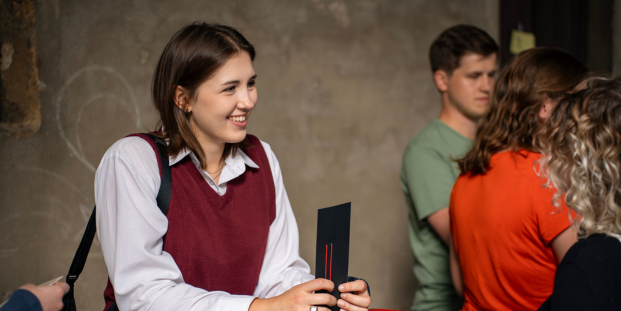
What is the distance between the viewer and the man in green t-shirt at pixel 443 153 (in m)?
1.79

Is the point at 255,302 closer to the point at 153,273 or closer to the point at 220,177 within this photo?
the point at 153,273

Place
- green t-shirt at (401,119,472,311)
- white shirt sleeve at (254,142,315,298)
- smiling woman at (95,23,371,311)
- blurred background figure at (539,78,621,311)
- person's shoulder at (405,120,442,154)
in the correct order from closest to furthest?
blurred background figure at (539,78,621,311)
smiling woman at (95,23,371,311)
white shirt sleeve at (254,142,315,298)
green t-shirt at (401,119,472,311)
person's shoulder at (405,120,442,154)

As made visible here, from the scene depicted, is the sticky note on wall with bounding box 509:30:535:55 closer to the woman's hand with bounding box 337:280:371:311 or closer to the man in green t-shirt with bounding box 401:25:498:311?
the man in green t-shirt with bounding box 401:25:498:311

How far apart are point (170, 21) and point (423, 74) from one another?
5.74 feet

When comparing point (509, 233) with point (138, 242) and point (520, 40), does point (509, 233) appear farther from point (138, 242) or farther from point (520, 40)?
point (520, 40)

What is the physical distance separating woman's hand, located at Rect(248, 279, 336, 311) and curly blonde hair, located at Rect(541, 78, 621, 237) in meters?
0.59

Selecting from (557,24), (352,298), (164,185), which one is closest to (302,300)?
(352,298)

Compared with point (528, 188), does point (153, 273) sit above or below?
below

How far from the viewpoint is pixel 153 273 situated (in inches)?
38.5

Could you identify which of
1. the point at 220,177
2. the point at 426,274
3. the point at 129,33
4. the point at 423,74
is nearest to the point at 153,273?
the point at 220,177

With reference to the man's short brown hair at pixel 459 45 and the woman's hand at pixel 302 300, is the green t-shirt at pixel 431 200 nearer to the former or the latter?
the man's short brown hair at pixel 459 45

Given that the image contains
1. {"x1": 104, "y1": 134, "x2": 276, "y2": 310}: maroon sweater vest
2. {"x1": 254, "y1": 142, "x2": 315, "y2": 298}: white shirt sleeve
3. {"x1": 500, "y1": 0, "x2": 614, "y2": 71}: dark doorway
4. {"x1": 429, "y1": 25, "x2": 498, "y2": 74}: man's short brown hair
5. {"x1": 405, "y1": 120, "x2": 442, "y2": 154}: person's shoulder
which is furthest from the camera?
{"x1": 500, "y1": 0, "x2": 614, "y2": 71}: dark doorway

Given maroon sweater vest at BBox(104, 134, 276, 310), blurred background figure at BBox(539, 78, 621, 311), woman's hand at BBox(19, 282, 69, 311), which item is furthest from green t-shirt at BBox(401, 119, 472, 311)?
woman's hand at BBox(19, 282, 69, 311)

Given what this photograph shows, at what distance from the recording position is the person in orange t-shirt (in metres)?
1.17
